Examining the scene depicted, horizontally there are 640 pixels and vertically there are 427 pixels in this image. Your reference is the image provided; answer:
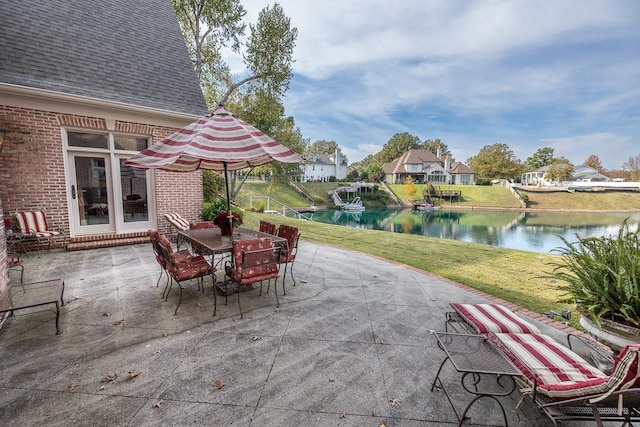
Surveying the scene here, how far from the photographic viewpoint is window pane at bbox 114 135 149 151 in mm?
7047

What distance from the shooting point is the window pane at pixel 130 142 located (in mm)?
7047

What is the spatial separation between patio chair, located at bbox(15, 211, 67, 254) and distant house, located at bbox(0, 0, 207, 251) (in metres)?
0.24

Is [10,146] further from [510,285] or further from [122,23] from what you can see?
[510,285]

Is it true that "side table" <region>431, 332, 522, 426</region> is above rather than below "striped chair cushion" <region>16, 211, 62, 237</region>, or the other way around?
below

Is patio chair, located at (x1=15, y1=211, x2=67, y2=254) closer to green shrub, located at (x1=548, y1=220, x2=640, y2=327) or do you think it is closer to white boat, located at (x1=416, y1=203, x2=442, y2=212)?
green shrub, located at (x1=548, y1=220, x2=640, y2=327)

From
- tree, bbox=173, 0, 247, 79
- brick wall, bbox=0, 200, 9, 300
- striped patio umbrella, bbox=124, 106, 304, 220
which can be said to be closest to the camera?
brick wall, bbox=0, 200, 9, 300

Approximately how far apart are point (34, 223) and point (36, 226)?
0.25 feet

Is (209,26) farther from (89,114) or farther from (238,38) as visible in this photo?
(89,114)

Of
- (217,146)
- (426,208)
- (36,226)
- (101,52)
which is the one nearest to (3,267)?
(217,146)

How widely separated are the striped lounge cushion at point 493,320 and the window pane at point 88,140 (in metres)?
8.57

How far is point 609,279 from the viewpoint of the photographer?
98.4 inches

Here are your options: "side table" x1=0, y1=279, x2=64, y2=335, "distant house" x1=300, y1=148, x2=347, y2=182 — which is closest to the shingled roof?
"side table" x1=0, y1=279, x2=64, y2=335

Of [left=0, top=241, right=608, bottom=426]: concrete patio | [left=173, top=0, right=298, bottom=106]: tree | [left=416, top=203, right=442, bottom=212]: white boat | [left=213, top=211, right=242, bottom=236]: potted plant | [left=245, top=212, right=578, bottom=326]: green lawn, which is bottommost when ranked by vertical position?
[left=416, top=203, right=442, bottom=212]: white boat

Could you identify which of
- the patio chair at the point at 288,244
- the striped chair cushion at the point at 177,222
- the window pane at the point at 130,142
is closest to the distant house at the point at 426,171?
the striped chair cushion at the point at 177,222
